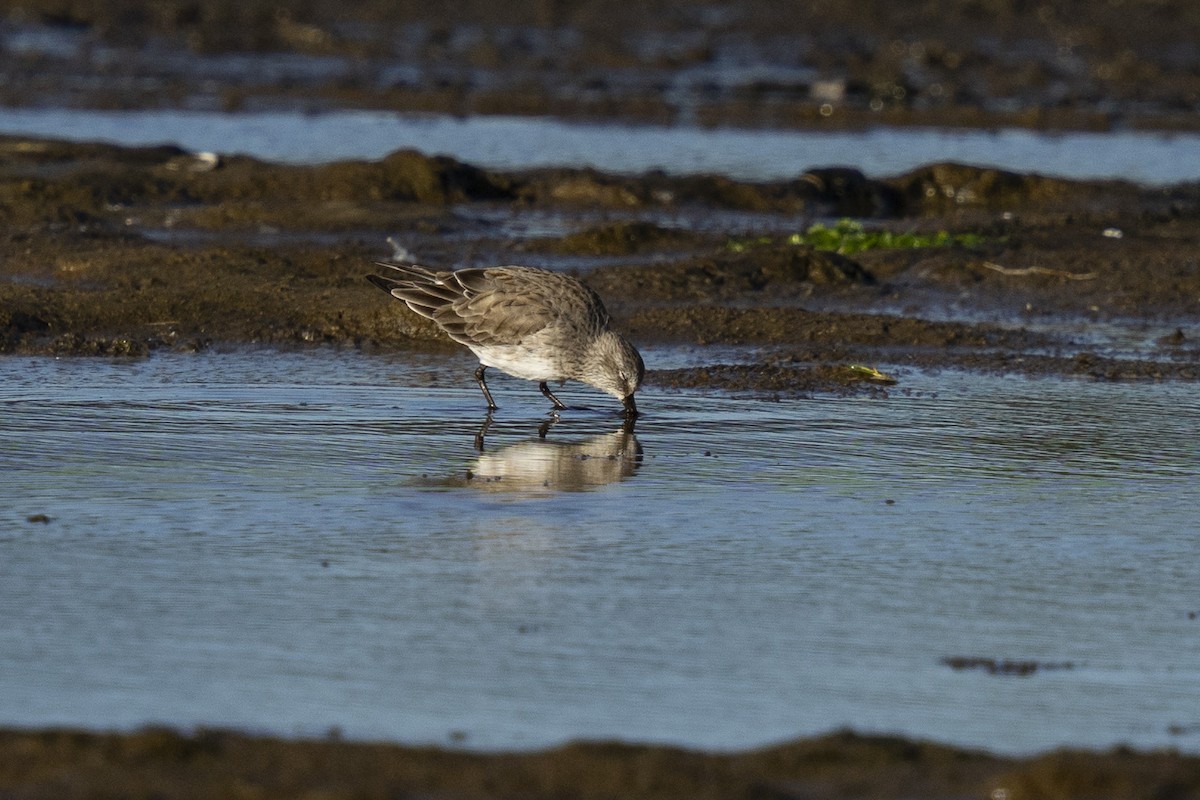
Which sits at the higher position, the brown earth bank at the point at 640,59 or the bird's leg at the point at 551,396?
the brown earth bank at the point at 640,59

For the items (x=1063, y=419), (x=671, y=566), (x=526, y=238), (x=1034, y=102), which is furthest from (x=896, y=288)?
(x=1034, y=102)

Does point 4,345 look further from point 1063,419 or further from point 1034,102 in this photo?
point 1034,102

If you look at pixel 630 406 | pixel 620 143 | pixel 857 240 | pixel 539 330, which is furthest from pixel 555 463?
pixel 620 143

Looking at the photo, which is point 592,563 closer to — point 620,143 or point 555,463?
point 555,463

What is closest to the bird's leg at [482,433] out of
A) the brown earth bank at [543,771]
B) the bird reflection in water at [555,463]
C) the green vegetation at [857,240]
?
the bird reflection in water at [555,463]

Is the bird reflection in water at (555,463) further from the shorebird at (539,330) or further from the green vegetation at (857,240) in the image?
the green vegetation at (857,240)

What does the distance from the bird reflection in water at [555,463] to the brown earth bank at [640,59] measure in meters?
16.8

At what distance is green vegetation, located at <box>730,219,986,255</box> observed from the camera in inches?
590

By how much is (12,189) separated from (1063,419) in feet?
32.3

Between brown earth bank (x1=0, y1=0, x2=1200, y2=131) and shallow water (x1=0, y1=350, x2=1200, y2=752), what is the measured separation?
54.1ft

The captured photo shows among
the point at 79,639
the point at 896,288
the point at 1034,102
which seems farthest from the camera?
the point at 1034,102

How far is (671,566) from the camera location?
22.3ft

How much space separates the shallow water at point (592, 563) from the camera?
5.39 meters

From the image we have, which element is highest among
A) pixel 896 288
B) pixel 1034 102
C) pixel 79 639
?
pixel 1034 102
